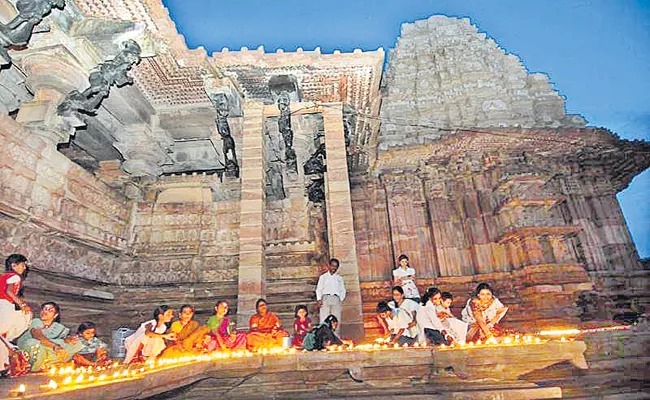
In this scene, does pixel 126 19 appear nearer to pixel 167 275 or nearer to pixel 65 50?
pixel 65 50

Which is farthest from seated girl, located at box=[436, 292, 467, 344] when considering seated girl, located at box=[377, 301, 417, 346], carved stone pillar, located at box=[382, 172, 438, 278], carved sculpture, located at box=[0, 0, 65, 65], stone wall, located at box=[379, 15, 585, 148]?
carved sculpture, located at box=[0, 0, 65, 65]

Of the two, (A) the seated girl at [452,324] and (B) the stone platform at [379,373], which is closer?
(B) the stone platform at [379,373]

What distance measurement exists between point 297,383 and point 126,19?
8801 mm

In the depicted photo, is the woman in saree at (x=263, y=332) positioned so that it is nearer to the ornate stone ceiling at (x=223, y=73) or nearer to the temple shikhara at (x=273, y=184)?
the temple shikhara at (x=273, y=184)

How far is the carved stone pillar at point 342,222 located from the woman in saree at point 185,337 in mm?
2764

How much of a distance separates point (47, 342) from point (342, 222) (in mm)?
5658

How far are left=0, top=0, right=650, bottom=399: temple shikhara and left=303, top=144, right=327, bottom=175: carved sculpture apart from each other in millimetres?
49

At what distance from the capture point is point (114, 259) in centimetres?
1013

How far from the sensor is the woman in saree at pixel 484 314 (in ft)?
18.2

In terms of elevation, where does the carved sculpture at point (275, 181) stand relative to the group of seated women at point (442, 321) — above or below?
above

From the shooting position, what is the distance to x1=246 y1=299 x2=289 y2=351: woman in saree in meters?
6.18

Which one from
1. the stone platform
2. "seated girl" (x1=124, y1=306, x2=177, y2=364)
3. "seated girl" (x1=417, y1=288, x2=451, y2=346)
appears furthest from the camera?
"seated girl" (x1=124, y1=306, x2=177, y2=364)

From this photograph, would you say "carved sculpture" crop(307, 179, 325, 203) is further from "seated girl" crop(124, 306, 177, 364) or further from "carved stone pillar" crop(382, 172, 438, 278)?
"seated girl" crop(124, 306, 177, 364)

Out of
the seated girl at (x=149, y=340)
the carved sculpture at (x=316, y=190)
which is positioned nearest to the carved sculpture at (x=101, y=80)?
the seated girl at (x=149, y=340)
